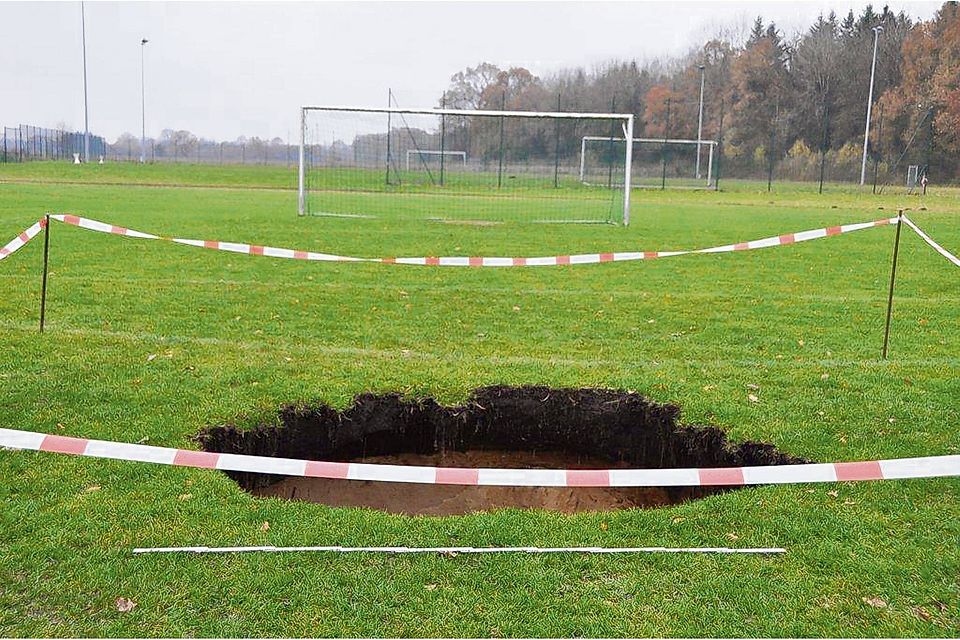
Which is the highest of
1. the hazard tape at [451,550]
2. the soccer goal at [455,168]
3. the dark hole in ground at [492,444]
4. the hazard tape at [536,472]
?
the soccer goal at [455,168]

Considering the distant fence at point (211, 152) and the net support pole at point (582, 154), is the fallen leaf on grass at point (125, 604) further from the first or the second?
the distant fence at point (211, 152)

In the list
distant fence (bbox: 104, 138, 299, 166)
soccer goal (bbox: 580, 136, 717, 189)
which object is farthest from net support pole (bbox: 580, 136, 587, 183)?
distant fence (bbox: 104, 138, 299, 166)

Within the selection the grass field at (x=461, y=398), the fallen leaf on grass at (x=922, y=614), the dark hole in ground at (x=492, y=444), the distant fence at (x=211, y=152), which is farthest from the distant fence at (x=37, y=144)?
the fallen leaf on grass at (x=922, y=614)

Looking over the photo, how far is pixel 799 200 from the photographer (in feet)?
112

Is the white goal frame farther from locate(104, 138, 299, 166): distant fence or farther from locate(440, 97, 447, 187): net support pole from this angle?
locate(104, 138, 299, 166): distant fence

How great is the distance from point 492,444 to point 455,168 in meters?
29.6

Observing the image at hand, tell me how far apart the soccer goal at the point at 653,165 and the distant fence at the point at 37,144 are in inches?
1362

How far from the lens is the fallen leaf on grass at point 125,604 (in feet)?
10.5

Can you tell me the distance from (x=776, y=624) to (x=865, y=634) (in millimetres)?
321

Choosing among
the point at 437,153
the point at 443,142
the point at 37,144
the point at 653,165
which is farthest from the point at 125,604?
the point at 37,144

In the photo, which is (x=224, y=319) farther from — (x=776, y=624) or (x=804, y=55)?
(x=804, y=55)

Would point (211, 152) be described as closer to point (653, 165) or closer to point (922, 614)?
point (653, 165)

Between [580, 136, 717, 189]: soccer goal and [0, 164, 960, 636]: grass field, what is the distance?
23.2 metres

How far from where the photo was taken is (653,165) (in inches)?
1683
